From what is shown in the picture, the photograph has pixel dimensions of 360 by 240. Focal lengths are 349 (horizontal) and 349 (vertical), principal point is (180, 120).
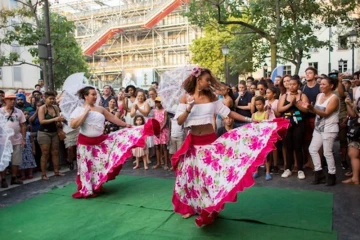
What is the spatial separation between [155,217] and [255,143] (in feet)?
5.65

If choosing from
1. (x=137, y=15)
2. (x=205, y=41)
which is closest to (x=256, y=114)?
(x=205, y=41)

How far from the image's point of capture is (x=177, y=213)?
4668 millimetres

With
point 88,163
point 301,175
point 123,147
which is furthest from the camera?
point 301,175

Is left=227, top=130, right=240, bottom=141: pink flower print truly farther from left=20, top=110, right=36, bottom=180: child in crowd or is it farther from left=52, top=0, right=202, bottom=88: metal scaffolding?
left=52, top=0, right=202, bottom=88: metal scaffolding

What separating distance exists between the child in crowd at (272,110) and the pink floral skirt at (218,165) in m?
2.43

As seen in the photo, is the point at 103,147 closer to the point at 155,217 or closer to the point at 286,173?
the point at 155,217

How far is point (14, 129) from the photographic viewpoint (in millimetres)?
6629

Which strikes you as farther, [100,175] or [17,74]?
[17,74]

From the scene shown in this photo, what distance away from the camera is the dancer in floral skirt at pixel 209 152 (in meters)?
3.85

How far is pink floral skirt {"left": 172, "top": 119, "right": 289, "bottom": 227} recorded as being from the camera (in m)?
3.79

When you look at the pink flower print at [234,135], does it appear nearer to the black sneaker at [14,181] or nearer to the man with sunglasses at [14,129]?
the man with sunglasses at [14,129]

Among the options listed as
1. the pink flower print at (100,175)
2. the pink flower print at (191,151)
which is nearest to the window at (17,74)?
the pink flower print at (100,175)

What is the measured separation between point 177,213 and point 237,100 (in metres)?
3.77

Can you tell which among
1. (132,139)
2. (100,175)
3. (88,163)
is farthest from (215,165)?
(88,163)
